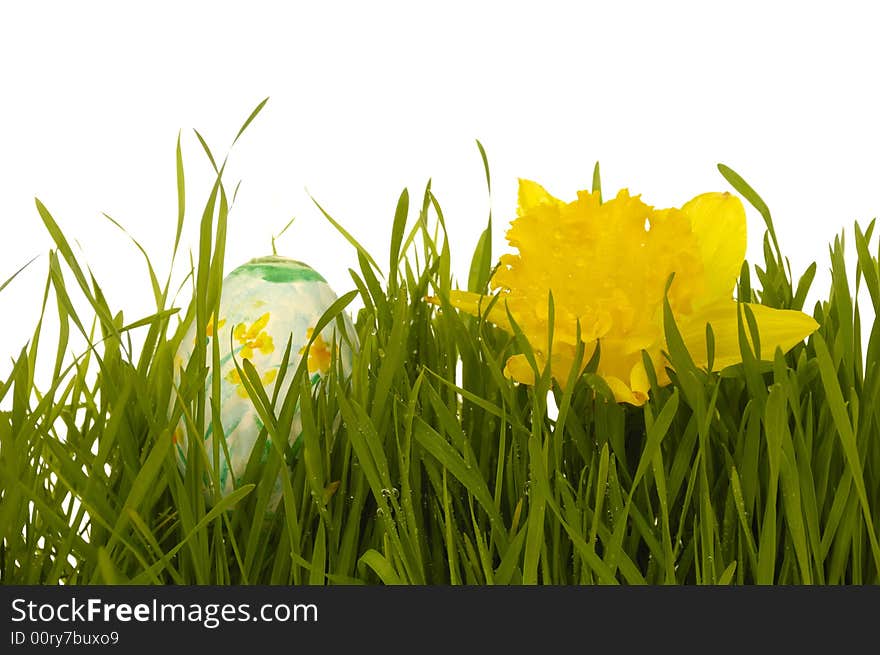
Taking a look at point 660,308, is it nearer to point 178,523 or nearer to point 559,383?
point 559,383

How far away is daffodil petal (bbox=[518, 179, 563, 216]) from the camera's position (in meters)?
0.50

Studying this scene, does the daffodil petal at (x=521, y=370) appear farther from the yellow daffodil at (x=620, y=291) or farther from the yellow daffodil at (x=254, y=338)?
the yellow daffodil at (x=254, y=338)

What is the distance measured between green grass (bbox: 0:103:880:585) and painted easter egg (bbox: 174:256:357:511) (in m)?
0.01

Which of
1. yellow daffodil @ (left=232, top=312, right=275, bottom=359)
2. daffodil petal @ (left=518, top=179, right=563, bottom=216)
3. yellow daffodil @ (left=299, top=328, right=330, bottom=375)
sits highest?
daffodil petal @ (left=518, top=179, right=563, bottom=216)

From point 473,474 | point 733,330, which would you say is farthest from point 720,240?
point 473,474

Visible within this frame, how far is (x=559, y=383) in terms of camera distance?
459 mm

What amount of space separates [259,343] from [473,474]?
149 mm

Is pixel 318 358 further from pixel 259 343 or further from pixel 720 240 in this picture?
pixel 720 240

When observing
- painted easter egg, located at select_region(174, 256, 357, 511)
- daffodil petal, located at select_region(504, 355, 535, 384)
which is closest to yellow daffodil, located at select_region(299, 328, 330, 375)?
painted easter egg, located at select_region(174, 256, 357, 511)

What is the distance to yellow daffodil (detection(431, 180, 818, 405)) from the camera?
44cm

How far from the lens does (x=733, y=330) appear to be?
1.47 ft

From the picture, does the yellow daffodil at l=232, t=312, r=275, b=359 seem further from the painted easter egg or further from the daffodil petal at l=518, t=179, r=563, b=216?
the daffodil petal at l=518, t=179, r=563, b=216

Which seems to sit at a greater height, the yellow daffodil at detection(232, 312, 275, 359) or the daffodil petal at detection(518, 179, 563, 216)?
Result: the daffodil petal at detection(518, 179, 563, 216)

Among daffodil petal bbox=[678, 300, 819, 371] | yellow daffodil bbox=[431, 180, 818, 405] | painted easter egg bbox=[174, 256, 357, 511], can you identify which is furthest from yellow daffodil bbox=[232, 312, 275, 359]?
daffodil petal bbox=[678, 300, 819, 371]
